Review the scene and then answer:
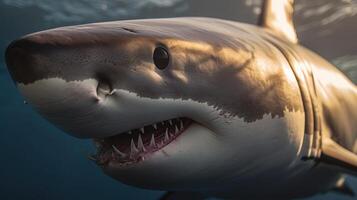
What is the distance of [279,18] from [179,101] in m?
2.54

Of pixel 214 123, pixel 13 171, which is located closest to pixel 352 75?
pixel 214 123

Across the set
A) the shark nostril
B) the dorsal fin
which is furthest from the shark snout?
the dorsal fin

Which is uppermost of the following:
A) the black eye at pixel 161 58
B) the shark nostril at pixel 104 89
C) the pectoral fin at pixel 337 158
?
the black eye at pixel 161 58

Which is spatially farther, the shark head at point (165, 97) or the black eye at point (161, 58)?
the black eye at point (161, 58)

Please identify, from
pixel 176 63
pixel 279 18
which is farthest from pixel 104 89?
pixel 279 18

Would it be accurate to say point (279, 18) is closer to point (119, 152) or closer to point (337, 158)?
point (337, 158)

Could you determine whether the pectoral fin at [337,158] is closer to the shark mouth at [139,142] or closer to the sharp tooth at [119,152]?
the shark mouth at [139,142]

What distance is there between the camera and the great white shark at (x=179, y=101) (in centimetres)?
133

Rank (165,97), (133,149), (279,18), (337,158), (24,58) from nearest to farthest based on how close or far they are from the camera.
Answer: (24,58), (165,97), (133,149), (337,158), (279,18)

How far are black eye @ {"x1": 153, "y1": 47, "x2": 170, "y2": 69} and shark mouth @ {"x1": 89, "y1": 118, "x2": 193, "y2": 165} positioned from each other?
27 cm

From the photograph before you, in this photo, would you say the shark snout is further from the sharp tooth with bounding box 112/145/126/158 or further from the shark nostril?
the sharp tooth with bounding box 112/145/126/158

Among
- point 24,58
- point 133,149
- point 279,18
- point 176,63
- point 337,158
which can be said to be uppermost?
point 279,18

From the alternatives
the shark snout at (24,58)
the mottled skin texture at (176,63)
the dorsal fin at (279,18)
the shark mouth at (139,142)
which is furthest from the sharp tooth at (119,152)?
the dorsal fin at (279,18)

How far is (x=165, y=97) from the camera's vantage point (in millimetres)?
1560
